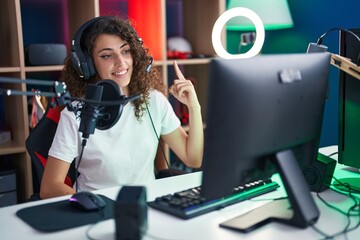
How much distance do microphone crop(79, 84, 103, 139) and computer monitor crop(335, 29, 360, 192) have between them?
2.42 ft

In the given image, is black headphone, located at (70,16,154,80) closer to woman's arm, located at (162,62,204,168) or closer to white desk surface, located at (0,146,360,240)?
woman's arm, located at (162,62,204,168)

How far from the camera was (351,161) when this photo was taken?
4.52 feet

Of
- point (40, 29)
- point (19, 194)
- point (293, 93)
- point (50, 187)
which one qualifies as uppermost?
point (40, 29)

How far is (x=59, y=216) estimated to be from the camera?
1099 millimetres

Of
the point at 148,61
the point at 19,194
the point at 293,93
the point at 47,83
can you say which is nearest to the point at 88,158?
the point at 148,61

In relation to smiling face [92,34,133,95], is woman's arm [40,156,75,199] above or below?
below

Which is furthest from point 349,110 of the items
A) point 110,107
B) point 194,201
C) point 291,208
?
point 110,107

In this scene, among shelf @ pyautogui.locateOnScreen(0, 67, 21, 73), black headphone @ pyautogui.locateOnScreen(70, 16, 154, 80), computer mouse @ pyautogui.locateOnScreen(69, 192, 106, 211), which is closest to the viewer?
computer mouse @ pyautogui.locateOnScreen(69, 192, 106, 211)

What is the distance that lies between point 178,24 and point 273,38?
2.30 feet

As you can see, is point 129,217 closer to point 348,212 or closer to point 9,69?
point 348,212

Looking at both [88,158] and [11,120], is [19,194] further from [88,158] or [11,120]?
[88,158]

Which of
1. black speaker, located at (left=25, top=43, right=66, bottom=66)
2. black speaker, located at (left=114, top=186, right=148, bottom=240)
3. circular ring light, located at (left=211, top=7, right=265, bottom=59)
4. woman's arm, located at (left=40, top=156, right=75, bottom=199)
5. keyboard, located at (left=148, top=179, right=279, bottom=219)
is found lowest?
woman's arm, located at (left=40, top=156, right=75, bottom=199)

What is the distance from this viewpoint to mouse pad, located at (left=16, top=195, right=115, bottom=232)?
3.41ft

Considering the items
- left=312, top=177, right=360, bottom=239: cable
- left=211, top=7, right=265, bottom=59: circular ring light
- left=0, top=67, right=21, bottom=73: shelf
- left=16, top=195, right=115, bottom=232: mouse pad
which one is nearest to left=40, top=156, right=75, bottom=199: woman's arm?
left=16, top=195, right=115, bottom=232: mouse pad
